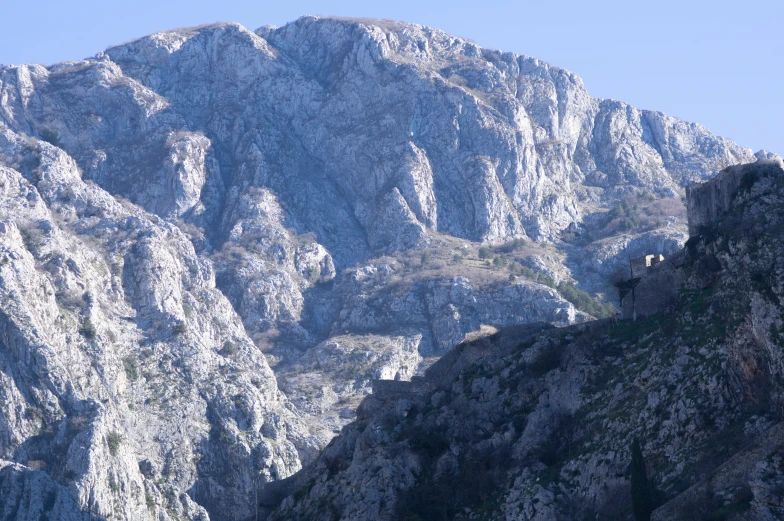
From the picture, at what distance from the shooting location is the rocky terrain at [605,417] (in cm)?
4700

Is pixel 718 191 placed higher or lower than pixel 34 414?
lower

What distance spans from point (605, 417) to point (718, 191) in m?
14.0

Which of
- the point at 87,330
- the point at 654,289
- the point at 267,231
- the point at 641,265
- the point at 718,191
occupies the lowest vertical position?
the point at 654,289

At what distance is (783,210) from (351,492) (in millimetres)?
24115

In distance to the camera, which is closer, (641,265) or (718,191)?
(718,191)

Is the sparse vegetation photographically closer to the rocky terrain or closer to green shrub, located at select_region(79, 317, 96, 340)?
green shrub, located at select_region(79, 317, 96, 340)

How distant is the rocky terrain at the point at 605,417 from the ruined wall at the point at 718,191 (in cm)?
25

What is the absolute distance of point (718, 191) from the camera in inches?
2450

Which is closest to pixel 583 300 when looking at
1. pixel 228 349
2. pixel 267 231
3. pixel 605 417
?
pixel 228 349

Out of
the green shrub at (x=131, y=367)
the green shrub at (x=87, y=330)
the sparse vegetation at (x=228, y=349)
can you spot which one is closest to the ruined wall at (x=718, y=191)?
A: the green shrub at (x=131, y=367)

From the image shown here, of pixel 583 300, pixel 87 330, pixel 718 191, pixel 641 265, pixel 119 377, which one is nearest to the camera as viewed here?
pixel 718 191

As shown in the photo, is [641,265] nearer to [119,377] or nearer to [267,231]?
[119,377]

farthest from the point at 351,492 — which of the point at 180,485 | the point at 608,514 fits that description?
the point at 180,485

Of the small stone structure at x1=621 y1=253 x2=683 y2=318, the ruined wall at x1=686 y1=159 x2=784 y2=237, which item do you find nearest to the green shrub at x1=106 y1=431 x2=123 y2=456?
the small stone structure at x1=621 y1=253 x2=683 y2=318
